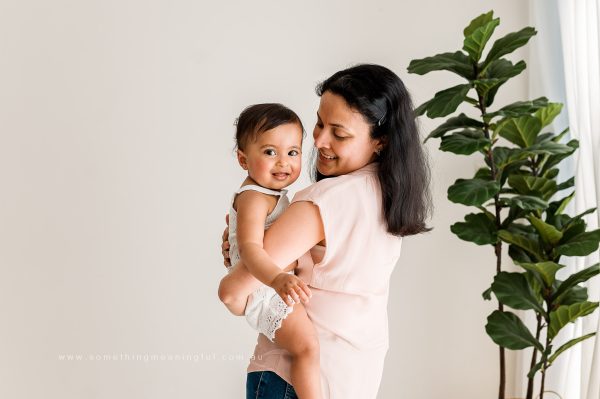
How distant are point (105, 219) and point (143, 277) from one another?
0.32 m

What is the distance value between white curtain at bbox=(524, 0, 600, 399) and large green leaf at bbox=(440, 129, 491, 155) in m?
0.44

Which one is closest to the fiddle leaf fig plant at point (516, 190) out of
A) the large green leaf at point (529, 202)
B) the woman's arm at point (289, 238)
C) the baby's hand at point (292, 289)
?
the large green leaf at point (529, 202)

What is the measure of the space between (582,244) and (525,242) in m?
0.23

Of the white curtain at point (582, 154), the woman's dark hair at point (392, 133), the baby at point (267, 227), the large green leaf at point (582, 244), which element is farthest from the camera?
the white curtain at point (582, 154)

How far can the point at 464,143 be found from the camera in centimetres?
260

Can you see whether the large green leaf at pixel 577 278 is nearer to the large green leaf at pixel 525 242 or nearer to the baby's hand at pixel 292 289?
the large green leaf at pixel 525 242

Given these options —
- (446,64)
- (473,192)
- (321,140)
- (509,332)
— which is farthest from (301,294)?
(509,332)

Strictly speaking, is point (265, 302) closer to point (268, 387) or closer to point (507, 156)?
point (268, 387)

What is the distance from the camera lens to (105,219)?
337cm

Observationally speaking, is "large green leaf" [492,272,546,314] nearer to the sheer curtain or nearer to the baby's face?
the sheer curtain

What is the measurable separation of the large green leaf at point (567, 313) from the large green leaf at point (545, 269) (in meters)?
0.11

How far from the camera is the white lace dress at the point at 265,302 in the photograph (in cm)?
156

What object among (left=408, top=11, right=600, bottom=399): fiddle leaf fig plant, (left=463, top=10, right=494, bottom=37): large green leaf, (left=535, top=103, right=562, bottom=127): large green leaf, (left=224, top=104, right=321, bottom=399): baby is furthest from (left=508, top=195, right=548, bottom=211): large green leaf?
(left=224, top=104, right=321, bottom=399): baby

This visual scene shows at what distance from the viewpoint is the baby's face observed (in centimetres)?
171
